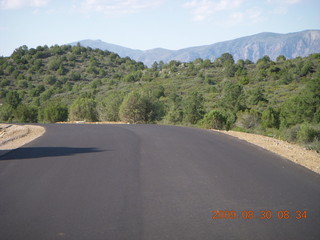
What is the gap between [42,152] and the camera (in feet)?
39.0

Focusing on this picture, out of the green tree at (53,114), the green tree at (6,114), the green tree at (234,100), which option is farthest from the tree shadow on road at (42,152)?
the green tree at (6,114)

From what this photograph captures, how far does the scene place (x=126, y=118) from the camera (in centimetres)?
3581

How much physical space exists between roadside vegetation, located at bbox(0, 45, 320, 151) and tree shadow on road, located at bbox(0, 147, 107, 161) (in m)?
8.52

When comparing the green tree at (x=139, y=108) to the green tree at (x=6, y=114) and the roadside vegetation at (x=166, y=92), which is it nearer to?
the roadside vegetation at (x=166, y=92)

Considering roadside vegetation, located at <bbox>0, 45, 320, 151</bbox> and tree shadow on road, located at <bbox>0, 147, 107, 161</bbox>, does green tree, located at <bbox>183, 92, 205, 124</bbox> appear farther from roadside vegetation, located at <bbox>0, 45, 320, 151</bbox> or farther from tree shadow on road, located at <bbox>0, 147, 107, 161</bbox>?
tree shadow on road, located at <bbox>0, 147, 107, 161</bbox>

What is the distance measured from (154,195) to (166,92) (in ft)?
188

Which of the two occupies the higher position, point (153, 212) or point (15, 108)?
point (153, 212)

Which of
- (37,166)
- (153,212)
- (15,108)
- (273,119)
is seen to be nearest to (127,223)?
(153,212)

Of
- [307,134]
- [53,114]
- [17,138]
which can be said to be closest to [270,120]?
[307,134]

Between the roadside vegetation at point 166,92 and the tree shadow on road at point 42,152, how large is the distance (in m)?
8.52

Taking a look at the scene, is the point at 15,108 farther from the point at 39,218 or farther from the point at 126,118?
the point at 39,218

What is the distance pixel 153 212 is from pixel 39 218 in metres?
1.72

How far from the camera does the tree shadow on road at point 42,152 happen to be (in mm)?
11016
